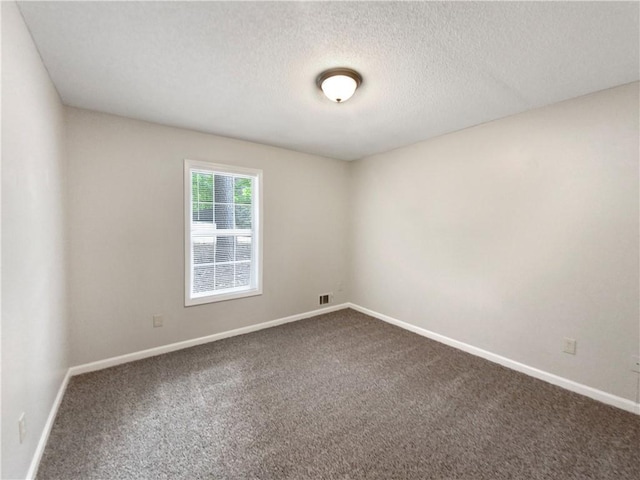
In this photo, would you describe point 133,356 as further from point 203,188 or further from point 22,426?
point 203,188

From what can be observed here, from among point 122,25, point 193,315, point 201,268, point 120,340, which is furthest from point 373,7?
point 120,340

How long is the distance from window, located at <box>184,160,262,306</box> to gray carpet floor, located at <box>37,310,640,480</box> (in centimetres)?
82

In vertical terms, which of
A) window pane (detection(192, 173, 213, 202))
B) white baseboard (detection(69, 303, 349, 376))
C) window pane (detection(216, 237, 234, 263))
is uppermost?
window pane (detection(192, 173, 213, 202))

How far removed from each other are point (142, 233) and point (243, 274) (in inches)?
47.4

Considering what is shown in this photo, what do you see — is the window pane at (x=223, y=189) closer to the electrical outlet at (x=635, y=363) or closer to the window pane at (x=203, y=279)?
the window pane at (x=203, y=279)

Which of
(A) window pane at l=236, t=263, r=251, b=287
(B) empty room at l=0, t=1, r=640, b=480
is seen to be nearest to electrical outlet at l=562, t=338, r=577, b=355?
(B) empty room at l=0, t=1, r=640, b=480

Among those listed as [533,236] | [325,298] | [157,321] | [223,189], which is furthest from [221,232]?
[533,236]

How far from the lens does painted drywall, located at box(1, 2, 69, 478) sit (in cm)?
120

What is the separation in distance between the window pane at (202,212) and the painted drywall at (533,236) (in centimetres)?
234

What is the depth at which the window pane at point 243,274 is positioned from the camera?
11.3 feet

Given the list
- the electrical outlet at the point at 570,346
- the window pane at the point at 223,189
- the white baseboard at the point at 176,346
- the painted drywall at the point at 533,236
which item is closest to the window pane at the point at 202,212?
the window pane at the point at 223,189

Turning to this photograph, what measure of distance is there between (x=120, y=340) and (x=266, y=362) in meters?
1.40

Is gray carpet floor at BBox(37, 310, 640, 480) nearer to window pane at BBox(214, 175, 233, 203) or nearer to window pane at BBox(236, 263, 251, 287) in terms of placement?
window pane at BBox(236, 263, 251, 287)

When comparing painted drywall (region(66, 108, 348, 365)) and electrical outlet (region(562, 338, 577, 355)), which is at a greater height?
painted drywall (region(66, 108, 348, 365))
